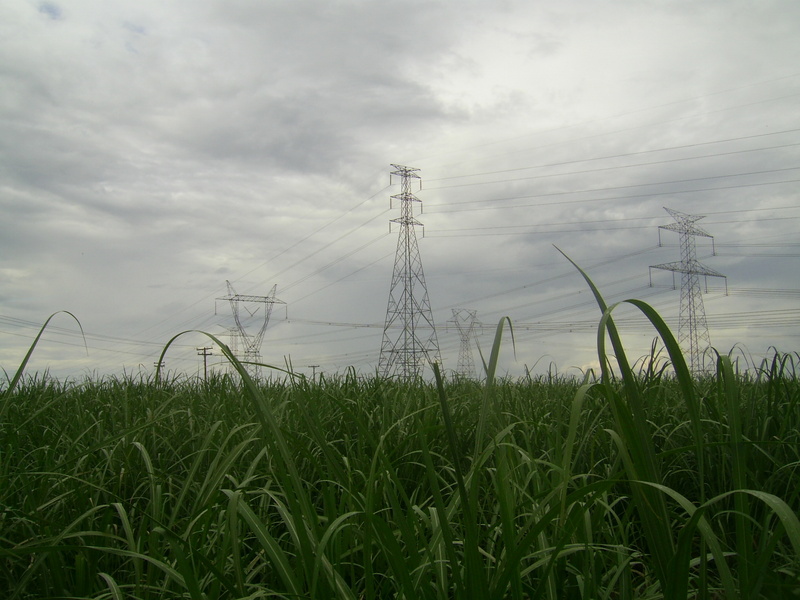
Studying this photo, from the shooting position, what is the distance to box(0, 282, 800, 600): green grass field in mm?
1509

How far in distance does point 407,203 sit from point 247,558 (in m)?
29.0

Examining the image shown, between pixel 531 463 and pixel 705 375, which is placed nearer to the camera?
pixel 531 463

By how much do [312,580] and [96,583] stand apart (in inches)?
52.8

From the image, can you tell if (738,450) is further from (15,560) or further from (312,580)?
(15,560)

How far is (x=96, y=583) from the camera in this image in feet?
8.07

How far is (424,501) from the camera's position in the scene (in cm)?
293

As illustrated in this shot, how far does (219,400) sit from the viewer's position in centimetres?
476

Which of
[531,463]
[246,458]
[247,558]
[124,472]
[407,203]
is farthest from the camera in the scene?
[407,203]

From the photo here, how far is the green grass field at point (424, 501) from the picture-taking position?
4.95ft

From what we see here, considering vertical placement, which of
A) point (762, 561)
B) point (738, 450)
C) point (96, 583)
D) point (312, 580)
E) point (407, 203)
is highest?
point (407, 203)

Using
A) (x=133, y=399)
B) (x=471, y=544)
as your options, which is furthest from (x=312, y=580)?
(x=133, y=399)

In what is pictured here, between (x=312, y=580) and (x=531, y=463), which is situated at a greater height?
(x=531, y=463)

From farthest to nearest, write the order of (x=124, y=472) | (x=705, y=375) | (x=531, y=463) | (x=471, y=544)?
(x=705, y=375) < (x=124, y=472) < (x=531, y=463) < (x=471, y=544)

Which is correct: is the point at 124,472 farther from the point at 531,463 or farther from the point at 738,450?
the point at 738,450
